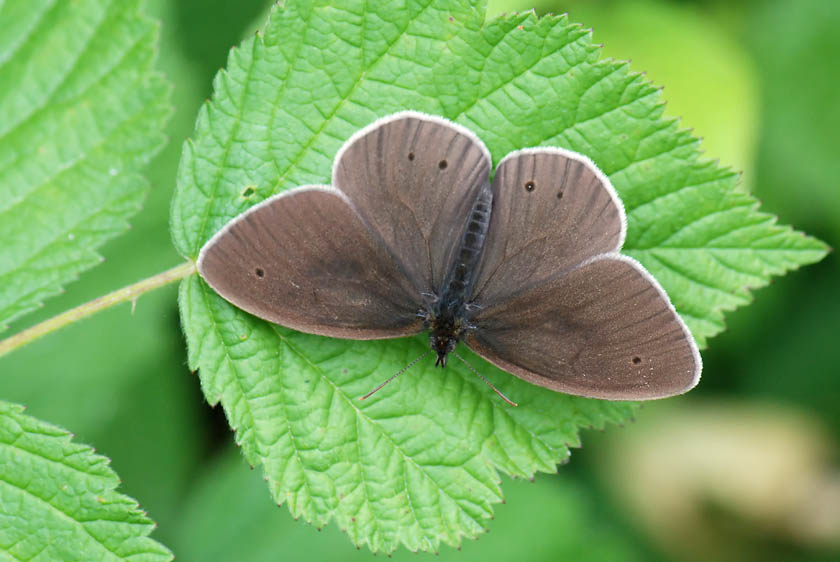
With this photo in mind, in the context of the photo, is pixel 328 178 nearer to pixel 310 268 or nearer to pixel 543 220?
pixel 310 268

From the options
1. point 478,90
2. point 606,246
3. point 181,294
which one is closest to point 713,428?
point 606,246

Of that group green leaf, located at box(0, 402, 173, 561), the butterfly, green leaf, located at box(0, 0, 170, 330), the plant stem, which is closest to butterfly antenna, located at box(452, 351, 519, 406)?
the butterfly

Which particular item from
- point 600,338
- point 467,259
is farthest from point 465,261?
point 600,338

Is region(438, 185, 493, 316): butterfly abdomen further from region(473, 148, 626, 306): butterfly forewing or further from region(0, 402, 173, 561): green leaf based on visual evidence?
region(0, 402, 173, 561): green leaf

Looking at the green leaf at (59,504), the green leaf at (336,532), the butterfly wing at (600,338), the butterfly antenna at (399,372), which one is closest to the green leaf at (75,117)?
the green leaf at (59,504)

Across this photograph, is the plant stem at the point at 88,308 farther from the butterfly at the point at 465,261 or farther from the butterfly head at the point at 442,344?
the butterfly head at the point at 442,344

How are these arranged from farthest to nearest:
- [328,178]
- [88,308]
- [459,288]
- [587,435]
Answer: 1. [587,435]
2. [459,288]
3. [328,178]
4. [88,308]

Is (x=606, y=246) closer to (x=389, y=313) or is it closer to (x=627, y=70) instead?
(x=627, y=70)
